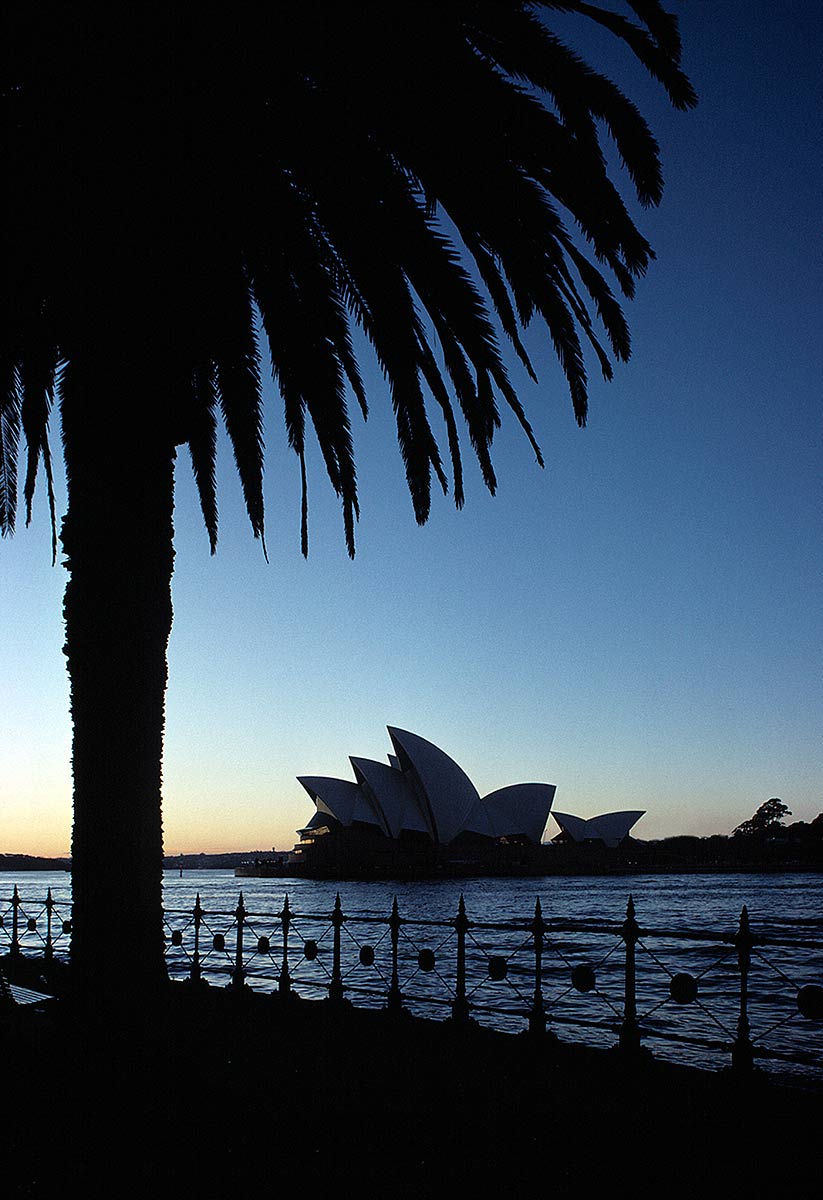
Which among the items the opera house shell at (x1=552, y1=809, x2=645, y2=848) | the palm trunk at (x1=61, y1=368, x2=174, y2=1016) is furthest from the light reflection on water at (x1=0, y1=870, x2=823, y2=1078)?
the opera house shell at (x1=552, y1=809, x2=645, y2=848)

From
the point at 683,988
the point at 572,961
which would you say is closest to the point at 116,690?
the point at 683,988

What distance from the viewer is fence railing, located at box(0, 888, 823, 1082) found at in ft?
29.6

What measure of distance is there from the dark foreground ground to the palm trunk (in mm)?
688

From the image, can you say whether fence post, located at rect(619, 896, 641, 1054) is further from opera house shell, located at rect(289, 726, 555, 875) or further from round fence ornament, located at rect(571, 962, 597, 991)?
opera house shell, located at rect(289, 726, 555, 875)

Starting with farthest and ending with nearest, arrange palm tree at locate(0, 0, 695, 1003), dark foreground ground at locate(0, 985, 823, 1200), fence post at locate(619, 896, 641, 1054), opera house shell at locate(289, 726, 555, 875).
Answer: opera house shell at locate(289, 726, 555, 875)
fence post at locate(619, 896, 641, 1054)
palm tree at locate(0, 0, 695, 1003)
dark foreground ground at locate(0, 985, 823, 1200)

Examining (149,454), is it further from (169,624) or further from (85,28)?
(85,28)

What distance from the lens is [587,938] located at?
44844mm

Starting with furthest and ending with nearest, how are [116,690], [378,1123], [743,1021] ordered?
1. [743,1021]
2. [116,690]
3. [378,1123]

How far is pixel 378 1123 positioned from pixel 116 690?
3.62 m

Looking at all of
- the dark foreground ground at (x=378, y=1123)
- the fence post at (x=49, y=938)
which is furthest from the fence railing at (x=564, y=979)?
the dark foreground ground at (x=378, y=1123)

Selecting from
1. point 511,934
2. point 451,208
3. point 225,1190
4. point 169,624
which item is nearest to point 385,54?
point 451,208

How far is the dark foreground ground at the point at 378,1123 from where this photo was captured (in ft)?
17.3

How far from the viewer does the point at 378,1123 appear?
6418 mm

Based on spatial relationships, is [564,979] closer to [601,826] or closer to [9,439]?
[9,439]
